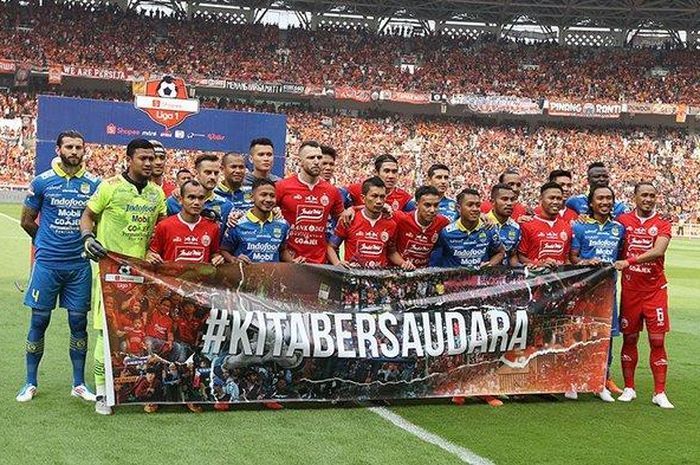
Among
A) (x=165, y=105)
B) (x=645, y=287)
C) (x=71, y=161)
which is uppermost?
(x=165, y=105)

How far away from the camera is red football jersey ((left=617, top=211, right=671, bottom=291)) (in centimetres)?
716

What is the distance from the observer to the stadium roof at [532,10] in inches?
1763

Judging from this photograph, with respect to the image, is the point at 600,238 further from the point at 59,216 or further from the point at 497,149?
the point at 497,149

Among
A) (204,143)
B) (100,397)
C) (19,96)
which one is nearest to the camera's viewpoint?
(100,397)

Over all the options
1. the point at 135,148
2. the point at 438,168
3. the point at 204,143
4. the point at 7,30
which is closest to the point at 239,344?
the point at 135,148

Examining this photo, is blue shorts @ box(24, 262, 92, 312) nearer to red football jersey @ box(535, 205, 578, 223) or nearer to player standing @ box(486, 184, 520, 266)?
player standing @ box(486, 184, 520, 266)

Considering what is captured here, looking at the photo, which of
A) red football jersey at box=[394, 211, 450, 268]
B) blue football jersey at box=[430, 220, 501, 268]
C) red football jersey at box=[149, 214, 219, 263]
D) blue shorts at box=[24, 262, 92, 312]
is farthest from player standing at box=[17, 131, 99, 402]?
blue football jersey at box=[430, 220, 501, 268]

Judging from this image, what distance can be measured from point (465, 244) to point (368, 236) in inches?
31.1

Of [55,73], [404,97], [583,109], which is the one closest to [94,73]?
[55,73]

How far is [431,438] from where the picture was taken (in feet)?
18.6

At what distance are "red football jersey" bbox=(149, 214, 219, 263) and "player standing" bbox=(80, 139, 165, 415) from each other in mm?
102

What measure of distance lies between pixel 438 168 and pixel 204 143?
7.21 metres

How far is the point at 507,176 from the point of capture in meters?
8.32

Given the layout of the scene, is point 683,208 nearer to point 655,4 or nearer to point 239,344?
point 655,4
